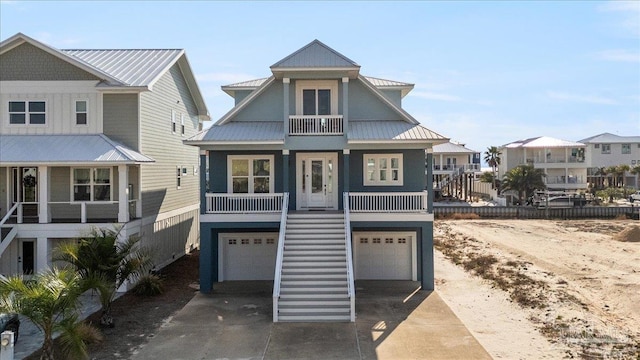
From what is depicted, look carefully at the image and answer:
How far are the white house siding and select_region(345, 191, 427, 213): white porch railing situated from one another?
37.6 ft

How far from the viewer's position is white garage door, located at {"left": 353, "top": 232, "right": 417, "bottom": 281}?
1984cm

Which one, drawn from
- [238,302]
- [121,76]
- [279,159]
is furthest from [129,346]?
[121,76]

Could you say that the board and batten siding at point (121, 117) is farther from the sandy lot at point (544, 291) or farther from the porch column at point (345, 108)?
the sandy lot at point (544, 291)

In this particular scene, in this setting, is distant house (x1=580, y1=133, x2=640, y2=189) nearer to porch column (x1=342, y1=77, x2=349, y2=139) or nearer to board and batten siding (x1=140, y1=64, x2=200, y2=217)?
board and batten siding (x1=140, y1=64, x2=200, y2=217)

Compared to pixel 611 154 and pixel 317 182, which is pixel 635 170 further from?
pixel 317 182


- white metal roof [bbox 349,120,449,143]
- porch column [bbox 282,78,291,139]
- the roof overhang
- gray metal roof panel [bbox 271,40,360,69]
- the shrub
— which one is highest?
gray metal roof panel [bbox 271,40,360,69]

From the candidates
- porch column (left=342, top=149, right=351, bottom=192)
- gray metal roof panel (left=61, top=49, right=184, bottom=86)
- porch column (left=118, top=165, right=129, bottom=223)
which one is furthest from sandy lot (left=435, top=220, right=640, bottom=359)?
gray metal roof panel (left=61, top=49, right=184, bottom=86)

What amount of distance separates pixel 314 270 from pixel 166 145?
39.3ft

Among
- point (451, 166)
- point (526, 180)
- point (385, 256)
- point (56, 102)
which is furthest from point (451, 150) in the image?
point (56, 102)

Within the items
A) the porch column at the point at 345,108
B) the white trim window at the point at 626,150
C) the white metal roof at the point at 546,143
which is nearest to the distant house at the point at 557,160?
the white metal roof at the point at 546,143

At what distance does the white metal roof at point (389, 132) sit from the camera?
60.7 feet

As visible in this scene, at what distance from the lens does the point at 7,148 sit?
19.2m

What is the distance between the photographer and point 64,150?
1902 centimetres

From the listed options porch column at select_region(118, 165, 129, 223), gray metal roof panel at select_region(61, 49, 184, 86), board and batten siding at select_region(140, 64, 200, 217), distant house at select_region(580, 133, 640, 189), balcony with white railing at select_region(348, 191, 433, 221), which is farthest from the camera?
distant house at select_region(580, 133, 640, 189)
